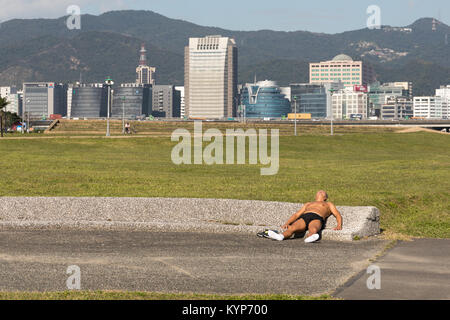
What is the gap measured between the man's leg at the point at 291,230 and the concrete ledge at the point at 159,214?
3.82 feet

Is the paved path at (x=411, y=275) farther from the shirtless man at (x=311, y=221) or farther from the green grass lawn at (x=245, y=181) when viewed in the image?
the green grass lawn at (x=245, y=181)

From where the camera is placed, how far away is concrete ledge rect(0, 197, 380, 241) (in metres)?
18.5

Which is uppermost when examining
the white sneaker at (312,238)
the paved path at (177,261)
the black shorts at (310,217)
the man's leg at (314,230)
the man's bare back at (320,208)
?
the man's bare back at (320,208)

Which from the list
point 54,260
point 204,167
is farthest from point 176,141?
point 54,260

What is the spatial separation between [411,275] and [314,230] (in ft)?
13.9

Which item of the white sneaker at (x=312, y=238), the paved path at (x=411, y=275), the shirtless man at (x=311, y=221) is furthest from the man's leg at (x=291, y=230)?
the paved path at (x=411, y=275)

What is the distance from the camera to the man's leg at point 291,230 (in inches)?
667

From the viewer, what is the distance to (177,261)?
46.9 feet

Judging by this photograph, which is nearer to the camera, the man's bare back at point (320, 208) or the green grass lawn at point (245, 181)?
the man's bare back at point (320, 208)

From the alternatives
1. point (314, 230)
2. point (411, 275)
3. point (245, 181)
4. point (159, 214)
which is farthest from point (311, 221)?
point (245, 181)

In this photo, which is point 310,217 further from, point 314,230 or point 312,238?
point 312,238

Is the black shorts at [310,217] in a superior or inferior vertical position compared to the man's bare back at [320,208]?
inferior

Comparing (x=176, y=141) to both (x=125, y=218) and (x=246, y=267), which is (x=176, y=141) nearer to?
(x=125, y=218)

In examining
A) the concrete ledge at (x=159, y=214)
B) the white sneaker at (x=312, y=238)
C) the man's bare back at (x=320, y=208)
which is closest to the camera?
the white sneaker at (x=312, y=238)
